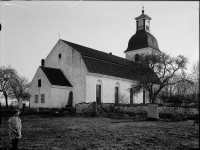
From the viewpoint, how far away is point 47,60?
34312 mm

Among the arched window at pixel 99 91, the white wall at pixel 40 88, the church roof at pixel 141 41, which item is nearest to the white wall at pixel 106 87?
the arched window at pixel 99 91

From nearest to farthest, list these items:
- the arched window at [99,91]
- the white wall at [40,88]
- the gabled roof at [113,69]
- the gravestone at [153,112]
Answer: the gravestone at [153,112] → the white wall at [40,88] → the gabled roof at [113,69] → the arched window at [99,91]

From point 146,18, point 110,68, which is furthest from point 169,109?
point 146,18

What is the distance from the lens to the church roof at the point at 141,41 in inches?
1800

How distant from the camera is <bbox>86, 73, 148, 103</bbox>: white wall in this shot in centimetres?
2938

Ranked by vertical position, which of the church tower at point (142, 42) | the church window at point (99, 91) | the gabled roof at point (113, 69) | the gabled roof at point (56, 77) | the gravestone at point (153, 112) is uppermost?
the church tower at point (142, 42)

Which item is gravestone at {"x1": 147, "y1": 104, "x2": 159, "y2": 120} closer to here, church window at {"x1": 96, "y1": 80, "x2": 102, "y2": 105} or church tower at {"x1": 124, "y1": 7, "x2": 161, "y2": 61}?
church window at {"x1": 96, "y1": 80, "x2": 102, "y2": 105}

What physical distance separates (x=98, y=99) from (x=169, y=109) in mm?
13695

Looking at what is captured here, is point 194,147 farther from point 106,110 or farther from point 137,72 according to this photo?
point 137,72

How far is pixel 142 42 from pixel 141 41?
38 cm

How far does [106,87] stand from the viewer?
1249 inches

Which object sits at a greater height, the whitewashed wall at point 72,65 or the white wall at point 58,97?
the whitewashed wall at point 72,65

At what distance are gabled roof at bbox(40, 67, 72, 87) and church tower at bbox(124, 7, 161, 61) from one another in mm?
18499

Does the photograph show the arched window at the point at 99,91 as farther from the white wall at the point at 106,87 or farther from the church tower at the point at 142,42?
the church tower at the point at 142,42
